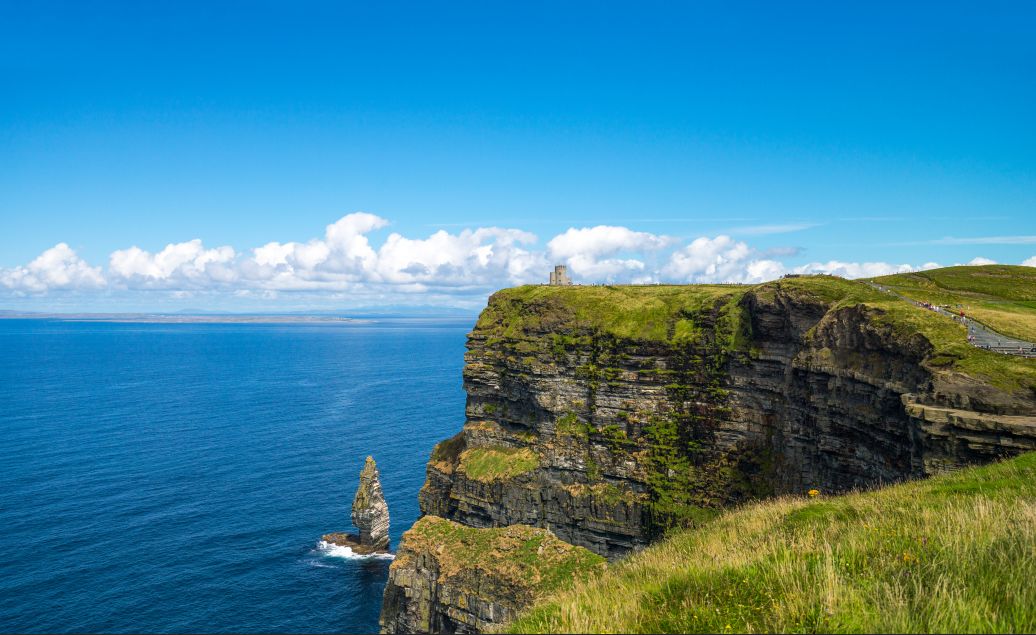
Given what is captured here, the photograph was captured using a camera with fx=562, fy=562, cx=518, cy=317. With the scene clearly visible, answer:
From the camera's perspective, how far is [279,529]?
2773 inches

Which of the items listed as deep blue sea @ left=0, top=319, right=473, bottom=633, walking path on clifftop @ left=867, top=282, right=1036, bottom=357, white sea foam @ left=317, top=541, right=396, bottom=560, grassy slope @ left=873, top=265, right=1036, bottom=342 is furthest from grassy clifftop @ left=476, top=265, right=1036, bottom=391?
deep blue sea @ left=0, top=319, right=473, bottom=633

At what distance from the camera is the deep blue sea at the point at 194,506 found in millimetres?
53625

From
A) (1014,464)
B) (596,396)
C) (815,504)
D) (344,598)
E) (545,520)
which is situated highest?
(1014,464)

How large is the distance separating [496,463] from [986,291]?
52.0 meters

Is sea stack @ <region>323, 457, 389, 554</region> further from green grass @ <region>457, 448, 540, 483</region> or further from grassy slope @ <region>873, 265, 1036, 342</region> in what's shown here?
grassy slope @ <region>873, 265, 1036, 342</region>

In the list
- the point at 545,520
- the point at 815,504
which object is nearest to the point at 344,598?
the point at 545,520

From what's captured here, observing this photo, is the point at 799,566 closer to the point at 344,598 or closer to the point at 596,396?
the point at 596,396

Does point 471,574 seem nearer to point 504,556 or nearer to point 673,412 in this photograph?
point 504,556

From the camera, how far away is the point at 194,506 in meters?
74.8

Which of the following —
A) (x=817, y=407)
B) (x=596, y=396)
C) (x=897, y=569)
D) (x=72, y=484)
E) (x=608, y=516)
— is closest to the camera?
(x=897, y=569)

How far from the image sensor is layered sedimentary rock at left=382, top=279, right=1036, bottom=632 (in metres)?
35.6

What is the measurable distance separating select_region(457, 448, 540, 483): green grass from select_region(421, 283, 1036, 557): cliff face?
0.62 ft

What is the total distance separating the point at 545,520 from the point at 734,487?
19190mm

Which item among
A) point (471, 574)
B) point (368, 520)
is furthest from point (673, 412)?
point (368, 520)
